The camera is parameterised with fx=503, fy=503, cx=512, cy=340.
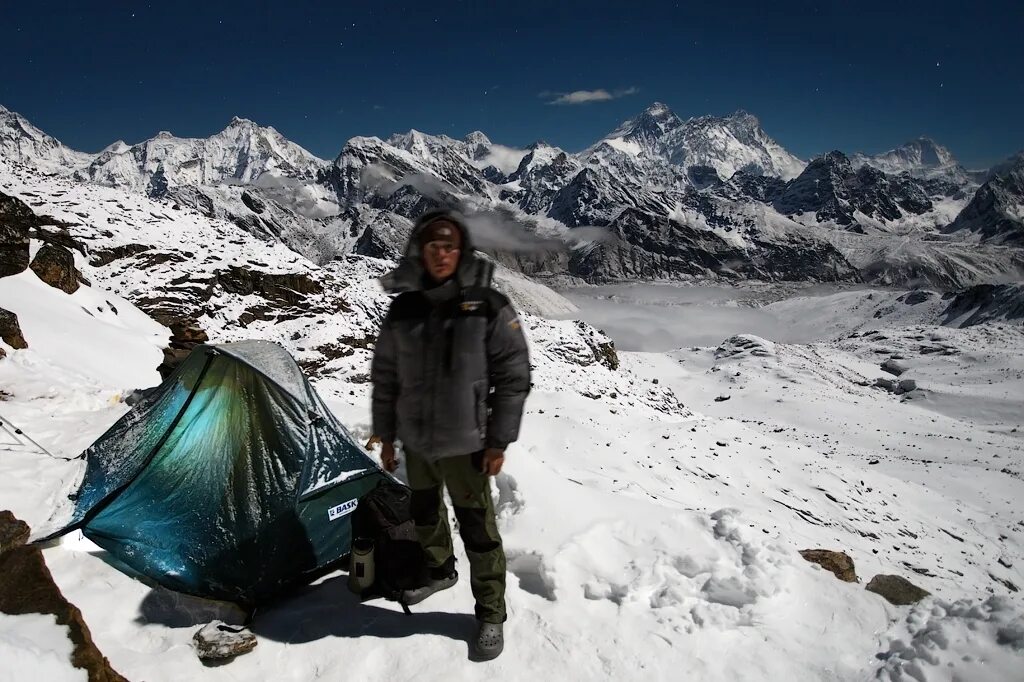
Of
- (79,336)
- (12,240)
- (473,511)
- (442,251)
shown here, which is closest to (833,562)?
(473,511)

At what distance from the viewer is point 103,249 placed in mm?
33375

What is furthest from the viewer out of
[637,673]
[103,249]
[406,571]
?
[103,249]

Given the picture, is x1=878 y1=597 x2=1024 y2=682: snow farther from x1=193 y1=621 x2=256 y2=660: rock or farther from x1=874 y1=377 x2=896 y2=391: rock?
x1=874 y1=377 x2=896 y2=391: rock

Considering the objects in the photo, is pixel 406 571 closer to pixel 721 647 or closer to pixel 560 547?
pixel 560 547

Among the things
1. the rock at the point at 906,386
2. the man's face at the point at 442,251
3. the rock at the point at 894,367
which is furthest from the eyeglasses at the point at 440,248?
the rock at the point at 894,367

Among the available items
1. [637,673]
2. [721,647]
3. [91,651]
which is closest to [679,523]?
[721,647]

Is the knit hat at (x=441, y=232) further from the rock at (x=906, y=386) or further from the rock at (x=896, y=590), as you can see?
the rock at (x=906, y=386)

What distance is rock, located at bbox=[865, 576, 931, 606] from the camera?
4.50m

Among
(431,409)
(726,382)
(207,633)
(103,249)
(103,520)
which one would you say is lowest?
(726,382)

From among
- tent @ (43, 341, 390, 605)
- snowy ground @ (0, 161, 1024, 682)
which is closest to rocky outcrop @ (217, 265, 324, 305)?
snowy ground @ (0, 161, 1024, 682)

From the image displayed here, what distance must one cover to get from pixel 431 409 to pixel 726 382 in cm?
7657

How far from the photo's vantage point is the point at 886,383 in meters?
85.5

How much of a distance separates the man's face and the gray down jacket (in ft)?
0.17

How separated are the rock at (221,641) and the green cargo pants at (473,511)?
151 cm
